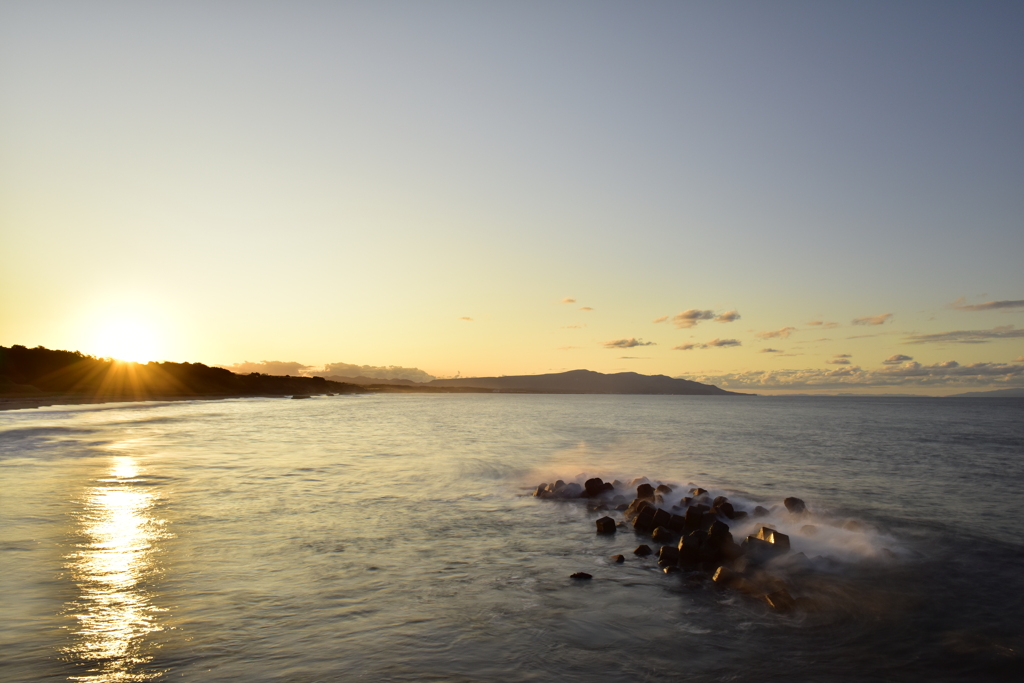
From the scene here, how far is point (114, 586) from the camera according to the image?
11398 millimetres

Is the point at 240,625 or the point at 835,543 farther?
the point at 835,543

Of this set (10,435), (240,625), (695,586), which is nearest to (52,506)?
(240,625)

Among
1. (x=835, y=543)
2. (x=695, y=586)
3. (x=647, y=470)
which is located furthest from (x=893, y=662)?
(x=647, y=470)

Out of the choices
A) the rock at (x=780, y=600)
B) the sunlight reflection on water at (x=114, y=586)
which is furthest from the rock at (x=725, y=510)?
the sunlight reflection on water at (x=114, y=586)

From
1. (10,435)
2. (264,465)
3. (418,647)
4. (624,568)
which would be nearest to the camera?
(418,647)

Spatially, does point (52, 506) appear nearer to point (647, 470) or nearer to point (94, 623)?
point (94, 623)

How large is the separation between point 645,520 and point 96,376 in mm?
158302

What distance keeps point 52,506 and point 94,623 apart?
40.8ft

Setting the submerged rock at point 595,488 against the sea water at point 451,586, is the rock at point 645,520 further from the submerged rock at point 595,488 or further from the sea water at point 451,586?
the submerged rock at point 595,488

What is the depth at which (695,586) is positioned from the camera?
488 inches

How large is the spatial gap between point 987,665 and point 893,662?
1.58 m

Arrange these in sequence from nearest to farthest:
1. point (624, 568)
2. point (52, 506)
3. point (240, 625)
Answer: point (240, 625) < point (624, 568) < point (52, 506)

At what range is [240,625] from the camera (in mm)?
9688

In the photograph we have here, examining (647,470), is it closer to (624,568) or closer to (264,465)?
(624,568)
